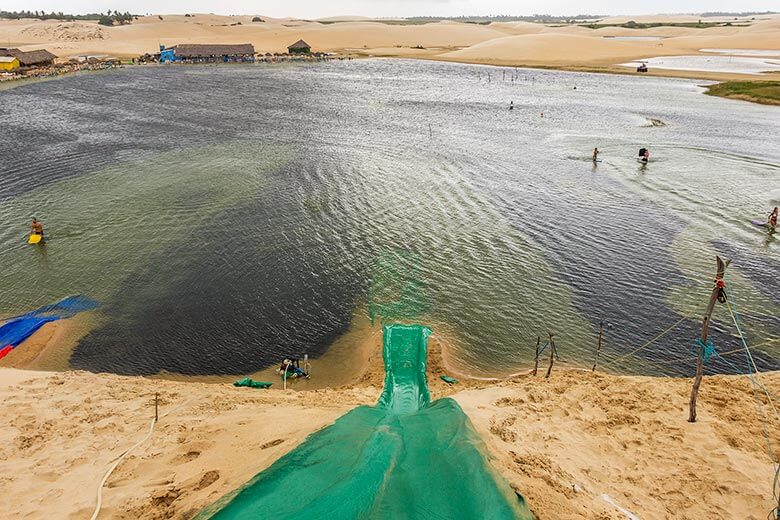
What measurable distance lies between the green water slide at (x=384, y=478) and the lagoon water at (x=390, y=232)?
7.21 meters

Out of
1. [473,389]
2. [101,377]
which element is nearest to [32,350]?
[101,377]

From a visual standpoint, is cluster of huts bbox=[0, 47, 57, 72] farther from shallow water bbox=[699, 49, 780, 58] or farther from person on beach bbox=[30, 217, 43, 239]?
shallow water bbox=[699, 49, 780, 58]

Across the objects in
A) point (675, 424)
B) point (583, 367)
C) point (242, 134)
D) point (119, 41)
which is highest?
point (119, 41)

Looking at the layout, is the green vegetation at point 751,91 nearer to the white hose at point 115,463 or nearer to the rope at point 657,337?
the rope at point 657,337

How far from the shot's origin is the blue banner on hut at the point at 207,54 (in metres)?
108

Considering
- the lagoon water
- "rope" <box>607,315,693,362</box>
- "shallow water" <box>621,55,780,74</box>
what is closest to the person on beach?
the lagoon water

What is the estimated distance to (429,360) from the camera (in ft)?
55.4

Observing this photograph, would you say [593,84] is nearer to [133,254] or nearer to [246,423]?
[133,254]

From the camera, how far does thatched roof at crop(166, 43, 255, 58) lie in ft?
354

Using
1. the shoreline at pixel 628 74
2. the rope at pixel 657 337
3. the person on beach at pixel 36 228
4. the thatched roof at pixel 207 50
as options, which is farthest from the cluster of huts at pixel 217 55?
the rope at pixel 657 337

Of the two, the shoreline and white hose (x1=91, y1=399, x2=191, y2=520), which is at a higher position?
the shoreline

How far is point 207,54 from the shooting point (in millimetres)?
110812

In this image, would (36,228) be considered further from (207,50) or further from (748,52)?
(748,52)

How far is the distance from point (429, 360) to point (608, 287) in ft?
33.0
